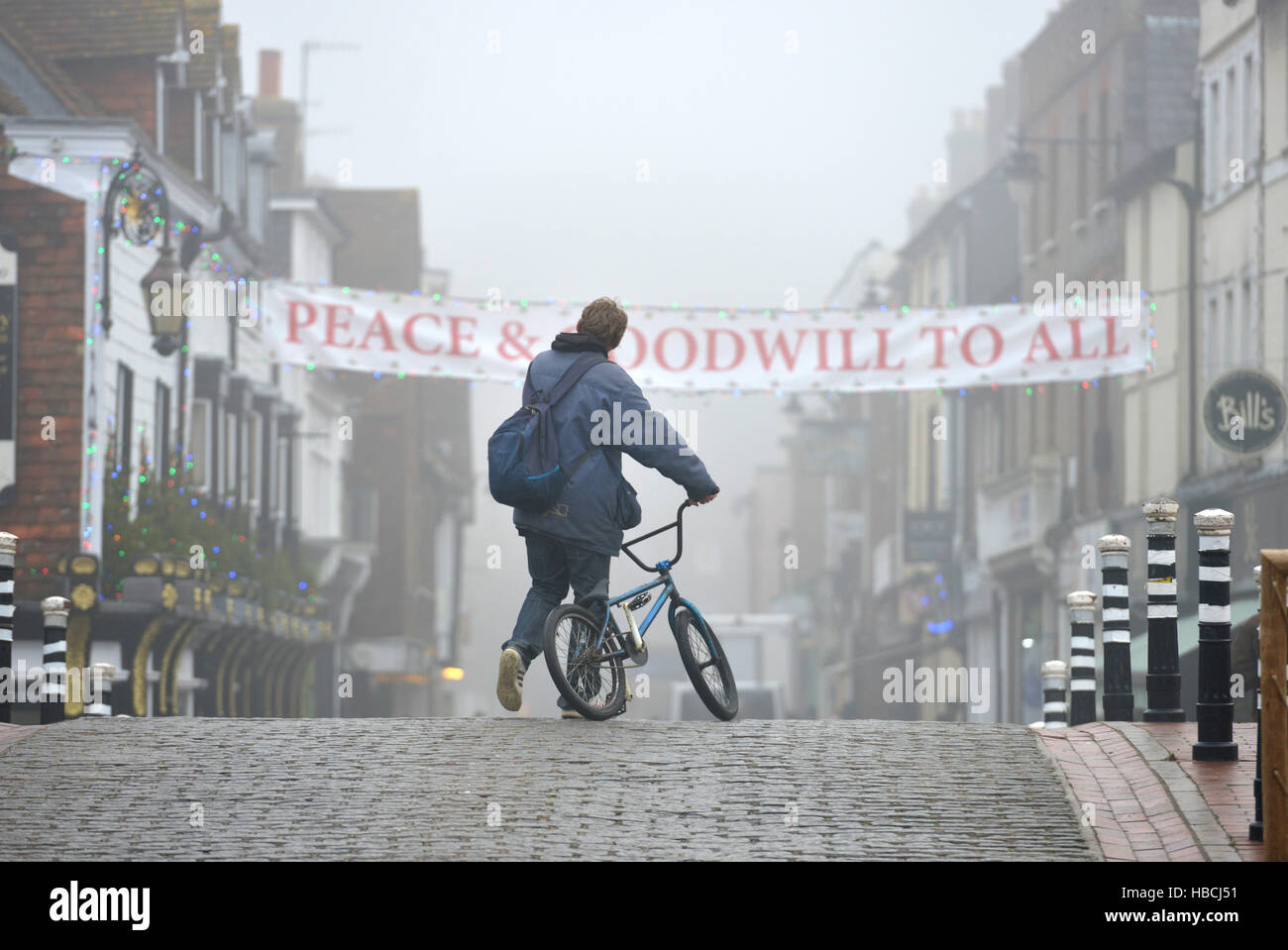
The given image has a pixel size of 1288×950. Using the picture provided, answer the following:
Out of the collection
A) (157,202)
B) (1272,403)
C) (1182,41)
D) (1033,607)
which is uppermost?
(1182,41)

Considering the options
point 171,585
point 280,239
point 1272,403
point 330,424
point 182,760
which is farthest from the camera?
point 330,424

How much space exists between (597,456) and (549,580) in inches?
26.9

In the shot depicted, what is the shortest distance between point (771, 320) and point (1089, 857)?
13895 millimetres

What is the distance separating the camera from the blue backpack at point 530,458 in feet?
34.7

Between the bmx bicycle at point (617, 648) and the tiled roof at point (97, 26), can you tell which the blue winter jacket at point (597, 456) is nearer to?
the bmx bicycle at point (617, 648)

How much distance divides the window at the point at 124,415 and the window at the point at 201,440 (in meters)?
3.93

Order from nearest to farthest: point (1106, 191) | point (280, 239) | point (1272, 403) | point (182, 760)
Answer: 1. point (182, 760)
2. point (1272, 403)
3. point (1106, 191)
4. point (280, 239)

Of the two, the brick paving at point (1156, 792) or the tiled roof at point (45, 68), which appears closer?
the brick paving at point (1156, 792)

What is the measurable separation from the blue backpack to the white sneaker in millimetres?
712

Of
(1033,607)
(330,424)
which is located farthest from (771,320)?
(330,424)

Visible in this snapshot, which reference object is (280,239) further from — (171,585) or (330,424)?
(171,585)

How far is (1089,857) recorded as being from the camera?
26.3ft

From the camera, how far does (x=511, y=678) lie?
1059cm

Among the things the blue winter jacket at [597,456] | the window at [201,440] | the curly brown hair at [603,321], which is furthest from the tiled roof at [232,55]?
the blue winter jacket at [597,456]
